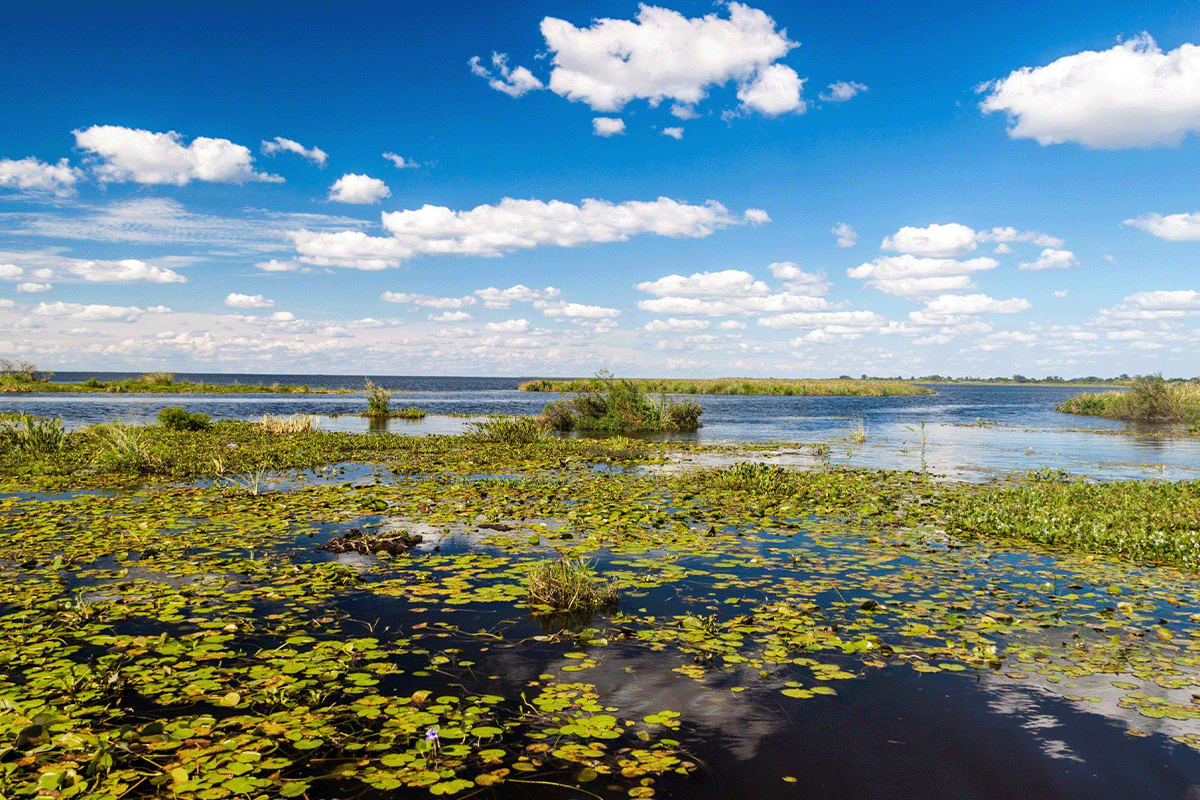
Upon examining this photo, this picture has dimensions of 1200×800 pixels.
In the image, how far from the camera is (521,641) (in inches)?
272

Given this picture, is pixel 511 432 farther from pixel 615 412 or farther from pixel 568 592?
pixel 568 592

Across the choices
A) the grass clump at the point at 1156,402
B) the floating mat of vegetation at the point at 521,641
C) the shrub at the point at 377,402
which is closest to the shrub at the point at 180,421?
the shrub at the point at 377,402

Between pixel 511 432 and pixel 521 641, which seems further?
pixel 511 432

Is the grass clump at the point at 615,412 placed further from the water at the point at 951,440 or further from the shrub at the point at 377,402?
the shrub at the point at 377,402

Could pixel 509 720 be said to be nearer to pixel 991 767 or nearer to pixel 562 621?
pixel 562 621

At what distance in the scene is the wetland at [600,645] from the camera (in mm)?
4684

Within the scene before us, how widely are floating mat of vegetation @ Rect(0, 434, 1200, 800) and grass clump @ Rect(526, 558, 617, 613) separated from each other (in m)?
0.13

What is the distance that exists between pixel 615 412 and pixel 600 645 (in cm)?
2810

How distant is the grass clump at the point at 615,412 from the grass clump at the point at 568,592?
25.7 meters

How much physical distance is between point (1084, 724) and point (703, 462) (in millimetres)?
16274

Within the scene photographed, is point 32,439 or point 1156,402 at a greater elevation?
point 1156,402

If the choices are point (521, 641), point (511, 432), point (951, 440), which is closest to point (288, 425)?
point (511, 432)

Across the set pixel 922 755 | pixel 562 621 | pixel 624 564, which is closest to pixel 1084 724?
pixel 922 755

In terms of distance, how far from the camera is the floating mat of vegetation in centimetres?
471
